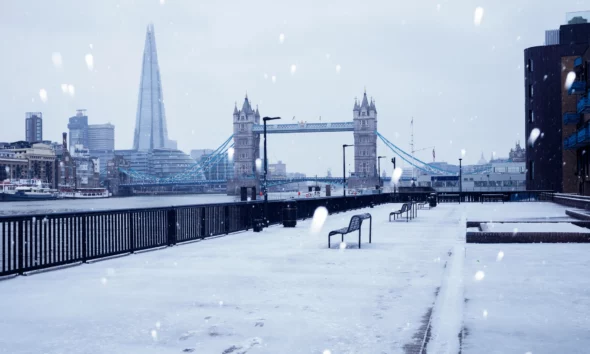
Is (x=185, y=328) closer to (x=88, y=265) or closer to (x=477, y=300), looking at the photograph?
(x=477, y=300)

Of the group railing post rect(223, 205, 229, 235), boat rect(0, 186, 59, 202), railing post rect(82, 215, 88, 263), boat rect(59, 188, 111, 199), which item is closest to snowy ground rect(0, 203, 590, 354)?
railing post rect(82, 215, 88, 263)

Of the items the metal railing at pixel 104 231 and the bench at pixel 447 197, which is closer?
the metal railing at pixel 104 231

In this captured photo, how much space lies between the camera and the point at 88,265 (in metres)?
12.8

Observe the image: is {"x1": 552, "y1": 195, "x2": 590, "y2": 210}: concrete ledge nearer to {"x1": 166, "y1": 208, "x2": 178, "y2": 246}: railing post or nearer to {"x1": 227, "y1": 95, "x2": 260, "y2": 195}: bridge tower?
{"x1": 166, "y1": 208, "x2": 178, "y2": 246}: railing post

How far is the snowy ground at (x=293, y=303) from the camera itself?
6.58 meters

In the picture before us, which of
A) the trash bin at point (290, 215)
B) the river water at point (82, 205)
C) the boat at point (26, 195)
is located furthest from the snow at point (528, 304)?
the boat at point (26, 195)

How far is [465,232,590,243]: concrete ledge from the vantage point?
1619 centimetres

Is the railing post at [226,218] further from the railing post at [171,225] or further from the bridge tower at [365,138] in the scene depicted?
the bridge tower at [365,138]

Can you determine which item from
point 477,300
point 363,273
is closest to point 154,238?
point 363,273

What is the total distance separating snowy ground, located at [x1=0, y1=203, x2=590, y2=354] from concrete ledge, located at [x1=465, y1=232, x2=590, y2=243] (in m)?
1.83

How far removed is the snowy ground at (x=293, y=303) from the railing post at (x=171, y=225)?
8.22 ft

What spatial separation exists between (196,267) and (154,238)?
4.13 m

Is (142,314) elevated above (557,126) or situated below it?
below

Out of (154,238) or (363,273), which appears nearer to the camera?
A: (363,273)
